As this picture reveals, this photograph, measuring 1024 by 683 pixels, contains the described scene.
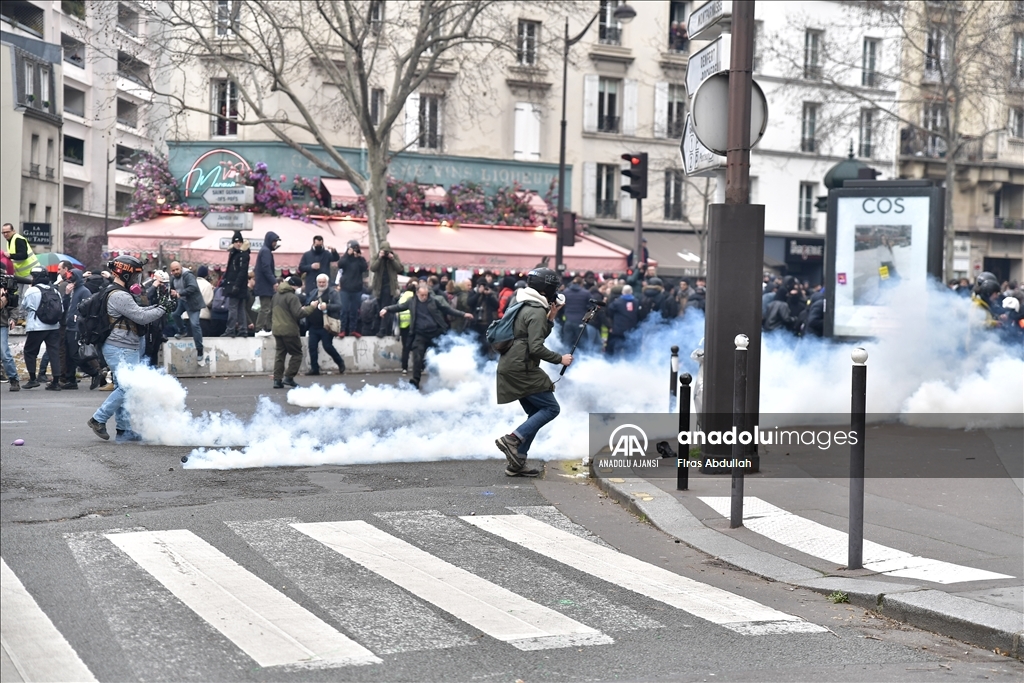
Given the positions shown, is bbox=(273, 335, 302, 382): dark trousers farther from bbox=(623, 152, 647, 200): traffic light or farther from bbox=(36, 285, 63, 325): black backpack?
bbox=(623, 152, 647, 200): traffic light

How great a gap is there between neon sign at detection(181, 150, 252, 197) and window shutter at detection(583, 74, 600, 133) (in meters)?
11.6

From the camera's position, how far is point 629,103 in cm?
4012

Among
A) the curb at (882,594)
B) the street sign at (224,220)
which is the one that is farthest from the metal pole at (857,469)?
the street sign at (224,220)

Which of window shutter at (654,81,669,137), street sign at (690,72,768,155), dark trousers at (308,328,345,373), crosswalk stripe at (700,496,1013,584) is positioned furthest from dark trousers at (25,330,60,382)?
window shutter at (654,81,669,137)

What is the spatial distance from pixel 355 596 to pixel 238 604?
55 centimetres

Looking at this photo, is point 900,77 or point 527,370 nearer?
point 527,370

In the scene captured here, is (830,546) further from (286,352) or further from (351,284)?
(351,284)

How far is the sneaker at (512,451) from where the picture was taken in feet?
30.6

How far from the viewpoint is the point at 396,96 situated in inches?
1058

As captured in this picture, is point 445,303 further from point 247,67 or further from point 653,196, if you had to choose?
point 653,196

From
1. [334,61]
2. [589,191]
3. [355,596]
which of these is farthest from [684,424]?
[589,191]

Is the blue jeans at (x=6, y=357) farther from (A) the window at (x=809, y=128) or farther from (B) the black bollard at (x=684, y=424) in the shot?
(A) the window at (x=809, y=128)

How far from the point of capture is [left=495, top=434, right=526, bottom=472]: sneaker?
367 inches

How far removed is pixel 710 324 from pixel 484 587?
161 inches
